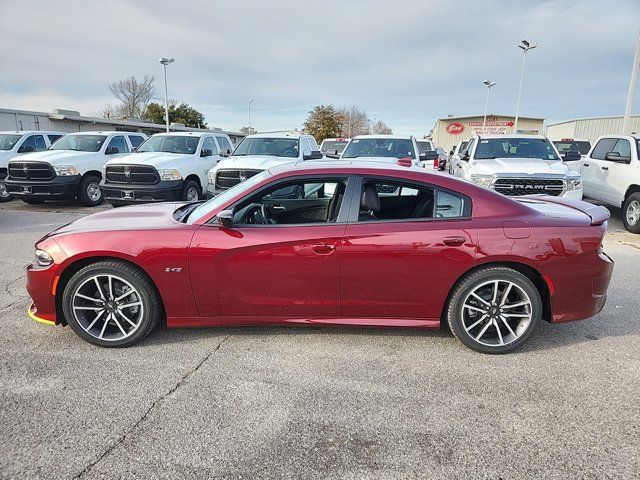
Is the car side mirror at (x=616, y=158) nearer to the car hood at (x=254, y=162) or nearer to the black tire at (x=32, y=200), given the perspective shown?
the car hood at (x=254, y=162)

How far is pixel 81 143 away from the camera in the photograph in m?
12.0

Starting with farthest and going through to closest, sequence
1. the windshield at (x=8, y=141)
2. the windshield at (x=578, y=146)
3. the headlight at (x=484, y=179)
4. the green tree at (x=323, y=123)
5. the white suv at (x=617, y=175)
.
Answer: the green tree at (x=323, y=123), the windshield at (x=578, y=146), the windshield at (x=8, y=141), the white suv at (x=617, y=175), the headlight at (x=484, y=179)

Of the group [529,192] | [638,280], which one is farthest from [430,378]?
[529,192]

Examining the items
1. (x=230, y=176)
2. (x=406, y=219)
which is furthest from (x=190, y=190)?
(x=406, y=219)

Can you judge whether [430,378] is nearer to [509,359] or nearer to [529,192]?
[509,359]

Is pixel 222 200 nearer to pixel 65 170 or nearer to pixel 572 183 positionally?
pixel 572 183

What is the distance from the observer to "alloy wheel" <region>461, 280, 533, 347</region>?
3.36 m

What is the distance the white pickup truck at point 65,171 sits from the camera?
10.6 m

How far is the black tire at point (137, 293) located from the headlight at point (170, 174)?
22.9 feet

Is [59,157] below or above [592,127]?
below

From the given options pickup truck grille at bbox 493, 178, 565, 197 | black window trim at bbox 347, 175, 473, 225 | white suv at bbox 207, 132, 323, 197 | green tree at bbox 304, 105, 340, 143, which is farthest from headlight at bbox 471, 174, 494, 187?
green tree at bbox 304, 105, 340, 143

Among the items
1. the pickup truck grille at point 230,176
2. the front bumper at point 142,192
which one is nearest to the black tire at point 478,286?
the pickup truck grille at point 230,176

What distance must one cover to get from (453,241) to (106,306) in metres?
2.85

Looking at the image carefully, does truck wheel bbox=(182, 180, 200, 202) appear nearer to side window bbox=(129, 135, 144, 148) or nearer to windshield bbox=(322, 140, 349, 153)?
side window bbox=(129, 135, 144, 148)
